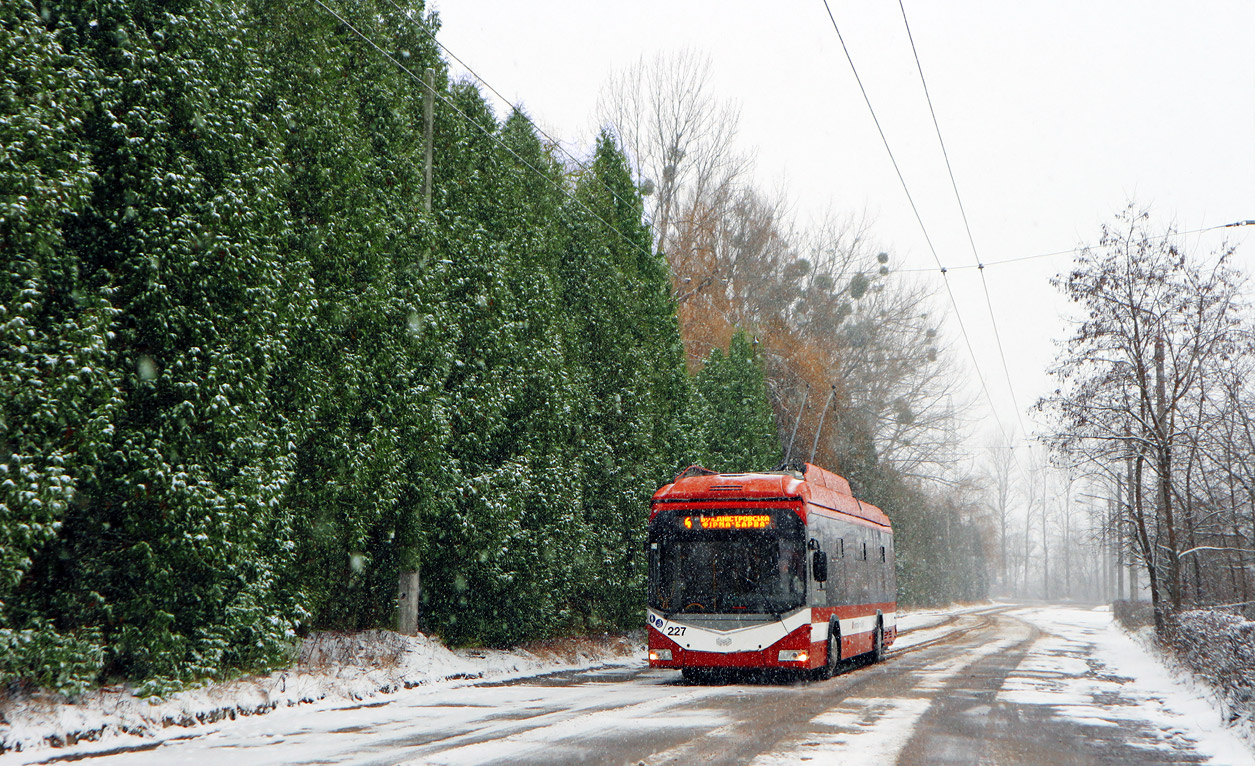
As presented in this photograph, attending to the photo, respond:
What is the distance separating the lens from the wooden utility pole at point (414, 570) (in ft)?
56.4

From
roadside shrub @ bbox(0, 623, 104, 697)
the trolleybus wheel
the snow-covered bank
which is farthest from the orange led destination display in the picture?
roadside shrub @ bbox(0, 623, 104, 697)

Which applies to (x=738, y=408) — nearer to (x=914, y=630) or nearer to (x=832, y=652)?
(x=914, y=630)

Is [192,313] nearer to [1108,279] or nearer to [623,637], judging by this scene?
[623,637]

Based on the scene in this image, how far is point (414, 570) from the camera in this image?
17.5 meters

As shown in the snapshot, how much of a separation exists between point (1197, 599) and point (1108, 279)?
10.2 m

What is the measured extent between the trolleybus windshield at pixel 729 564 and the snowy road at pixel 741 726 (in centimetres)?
134

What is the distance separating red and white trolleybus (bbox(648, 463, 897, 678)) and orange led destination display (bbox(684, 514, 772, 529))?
0.05ft

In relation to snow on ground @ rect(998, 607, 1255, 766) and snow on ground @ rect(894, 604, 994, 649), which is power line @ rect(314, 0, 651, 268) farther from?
snow on ground @ rect(894, 604, 994, 649)

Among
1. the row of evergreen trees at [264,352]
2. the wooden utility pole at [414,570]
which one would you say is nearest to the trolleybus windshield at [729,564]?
the row of evergreen trees at [264,352]

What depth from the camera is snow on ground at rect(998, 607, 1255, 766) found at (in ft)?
36.3

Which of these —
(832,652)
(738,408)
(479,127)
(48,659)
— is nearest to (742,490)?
(832,652)

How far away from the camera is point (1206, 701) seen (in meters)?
14.6

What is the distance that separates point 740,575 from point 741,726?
6015 mm

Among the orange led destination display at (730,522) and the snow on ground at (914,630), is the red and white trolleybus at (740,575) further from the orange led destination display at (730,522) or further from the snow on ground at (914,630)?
the snow on ground at (914,630)
